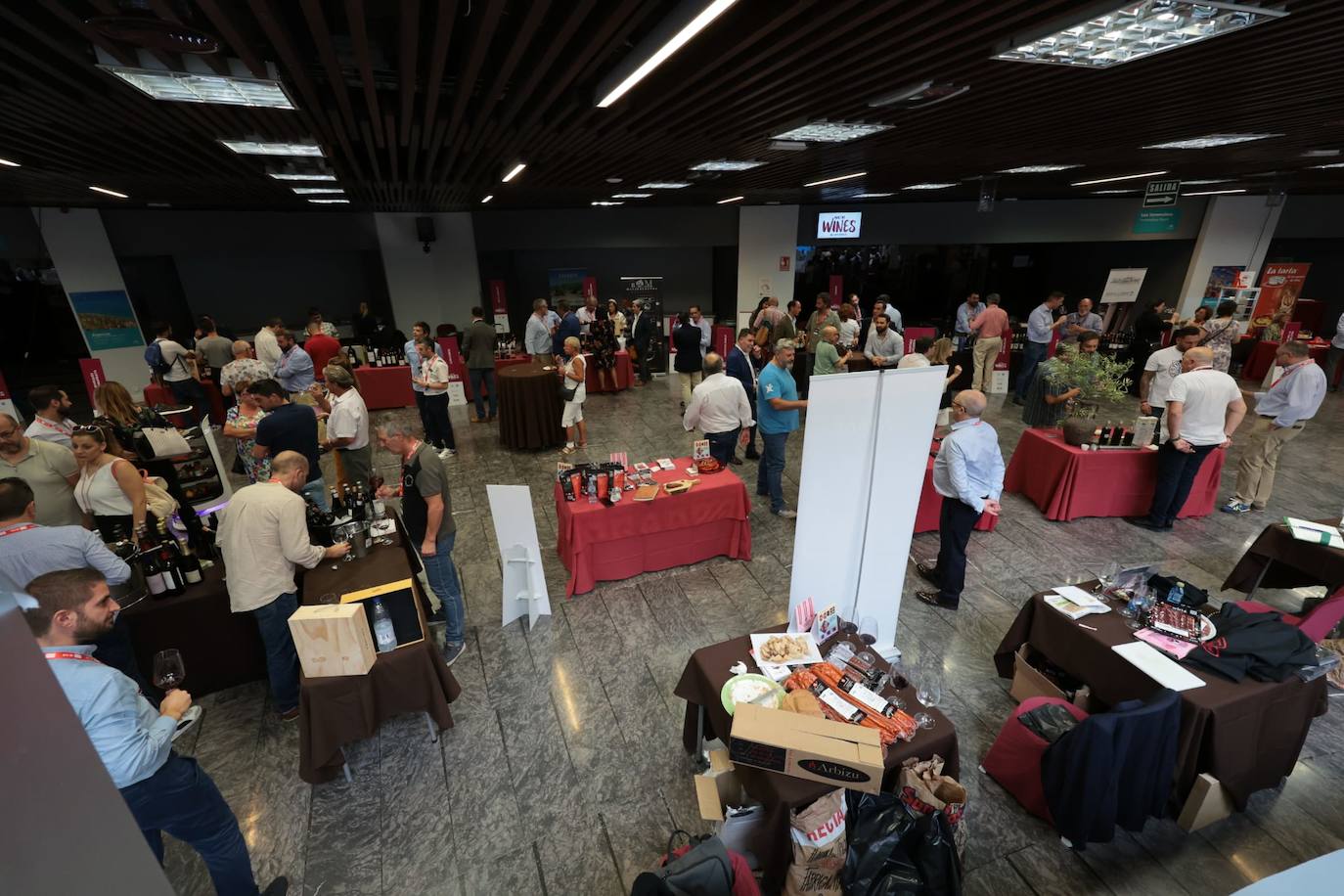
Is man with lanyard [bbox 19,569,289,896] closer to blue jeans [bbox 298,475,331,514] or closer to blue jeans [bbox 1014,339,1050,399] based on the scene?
blue jeans [bbox 298,475,331,514]

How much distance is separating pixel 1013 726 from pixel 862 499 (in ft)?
4.15

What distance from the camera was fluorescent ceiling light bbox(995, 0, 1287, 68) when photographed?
219 centimetres

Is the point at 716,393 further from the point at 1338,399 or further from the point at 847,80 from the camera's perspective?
the point at 1338,399

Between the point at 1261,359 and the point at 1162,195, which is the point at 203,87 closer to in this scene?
the point at 1162,195

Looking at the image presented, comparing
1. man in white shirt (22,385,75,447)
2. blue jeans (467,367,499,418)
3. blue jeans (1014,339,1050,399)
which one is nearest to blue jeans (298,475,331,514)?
man in white shirt (22,385,75,447)

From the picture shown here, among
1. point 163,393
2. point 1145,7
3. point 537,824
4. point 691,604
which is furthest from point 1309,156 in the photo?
point 163,393

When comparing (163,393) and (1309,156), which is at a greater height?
(1309,156)

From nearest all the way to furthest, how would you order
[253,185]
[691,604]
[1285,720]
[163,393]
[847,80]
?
[1285,720] → [847,80] → [691,604] → [253,185] → [163,393]

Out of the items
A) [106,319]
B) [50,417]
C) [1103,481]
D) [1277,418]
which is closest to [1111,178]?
[1277,418]

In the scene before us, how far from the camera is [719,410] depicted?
207 inches

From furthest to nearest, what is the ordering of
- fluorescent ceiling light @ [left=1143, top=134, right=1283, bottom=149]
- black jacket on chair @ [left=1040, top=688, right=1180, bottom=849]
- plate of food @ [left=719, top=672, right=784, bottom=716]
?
fluorescent ceiling light @ [left=1143, top=134, right=1283, bottom=149]
plate of food @ [left=719, top=672, right=784, bottom=716]
black jacket on chair @ [left=1040, top=688, right=1180, bottom=849]

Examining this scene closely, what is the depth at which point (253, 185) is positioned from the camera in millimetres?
6887

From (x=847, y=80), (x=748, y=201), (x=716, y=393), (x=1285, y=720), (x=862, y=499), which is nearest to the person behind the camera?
(x=1285, y=720)

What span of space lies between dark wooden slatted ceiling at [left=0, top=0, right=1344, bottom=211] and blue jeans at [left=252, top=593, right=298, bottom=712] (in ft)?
8.20
